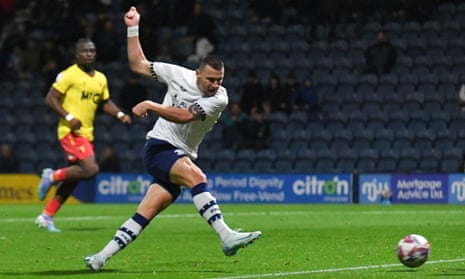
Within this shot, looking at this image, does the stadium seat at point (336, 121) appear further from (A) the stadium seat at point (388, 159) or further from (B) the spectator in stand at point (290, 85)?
(A) the stadium seat at point (388, 159)

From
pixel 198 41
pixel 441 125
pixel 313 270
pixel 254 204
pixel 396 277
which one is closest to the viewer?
pixel 396 277

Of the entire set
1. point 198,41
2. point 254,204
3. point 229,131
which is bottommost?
point 254,204

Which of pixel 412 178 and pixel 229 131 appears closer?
pixel 412 178

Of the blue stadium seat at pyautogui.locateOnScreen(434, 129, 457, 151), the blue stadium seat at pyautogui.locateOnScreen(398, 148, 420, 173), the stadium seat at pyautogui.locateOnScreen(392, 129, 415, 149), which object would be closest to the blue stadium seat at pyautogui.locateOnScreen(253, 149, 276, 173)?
the stadium seat at pyautogui.locateOnScreen(392, 129, 415, 149)

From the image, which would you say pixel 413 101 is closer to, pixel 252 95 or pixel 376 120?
pixel 376 120

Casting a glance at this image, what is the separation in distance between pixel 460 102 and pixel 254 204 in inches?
215

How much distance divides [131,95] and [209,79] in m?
17.8

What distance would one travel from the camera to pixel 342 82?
28.1m

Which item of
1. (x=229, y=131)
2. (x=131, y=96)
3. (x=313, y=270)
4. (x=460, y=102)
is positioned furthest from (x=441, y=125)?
(x=313, y=270)

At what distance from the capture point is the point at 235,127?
27.1 m

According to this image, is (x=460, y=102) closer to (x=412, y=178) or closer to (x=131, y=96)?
(x=412, y=178)

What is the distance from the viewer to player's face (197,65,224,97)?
1005 cm

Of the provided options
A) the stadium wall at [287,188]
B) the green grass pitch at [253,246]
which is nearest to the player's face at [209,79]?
the green grass pitch at [253,246]

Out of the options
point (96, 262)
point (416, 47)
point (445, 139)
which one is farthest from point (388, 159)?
point (96, 262)
